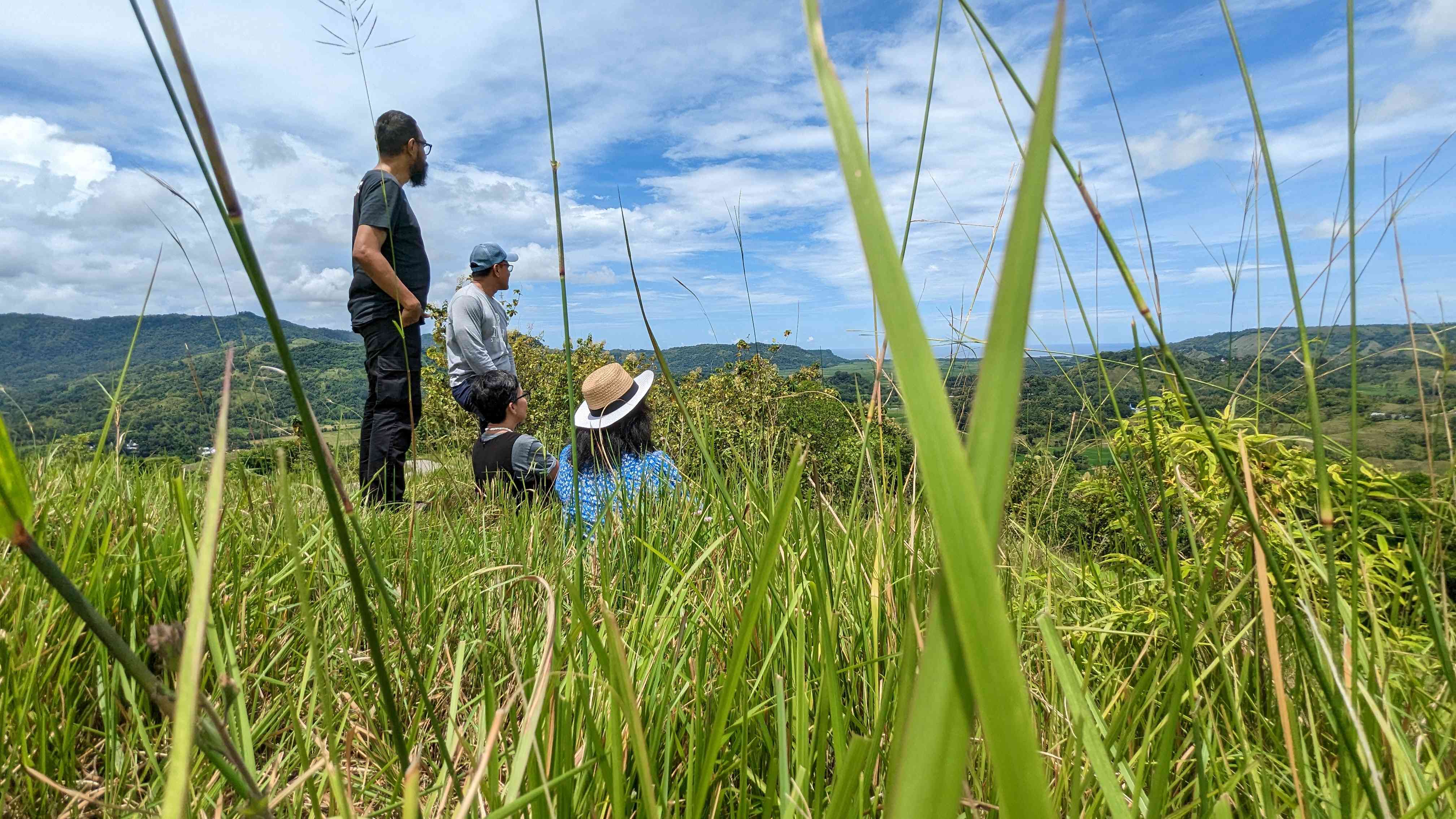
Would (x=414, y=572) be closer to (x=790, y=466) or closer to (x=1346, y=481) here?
(x=790, y=466)

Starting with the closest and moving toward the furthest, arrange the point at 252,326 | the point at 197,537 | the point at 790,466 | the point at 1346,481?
the point at 790,466 < the point at 197,537 < the point at 1346,481 < the point at 252,326

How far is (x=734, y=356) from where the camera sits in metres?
3.29

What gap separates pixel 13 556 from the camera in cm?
131

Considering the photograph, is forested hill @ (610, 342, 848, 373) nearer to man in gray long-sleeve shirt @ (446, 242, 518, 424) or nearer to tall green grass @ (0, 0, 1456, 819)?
tall green grass @ (0, 0, 1456, 819)

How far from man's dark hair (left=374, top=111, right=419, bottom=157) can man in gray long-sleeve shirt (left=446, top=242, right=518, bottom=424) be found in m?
1.10

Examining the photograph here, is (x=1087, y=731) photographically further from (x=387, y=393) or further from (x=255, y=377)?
(x=387, y=393)

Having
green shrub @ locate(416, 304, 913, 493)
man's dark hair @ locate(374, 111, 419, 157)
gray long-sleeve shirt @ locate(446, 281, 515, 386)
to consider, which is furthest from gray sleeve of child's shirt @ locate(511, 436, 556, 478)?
man's dark hair @ locate(374, 111, 419, 157)

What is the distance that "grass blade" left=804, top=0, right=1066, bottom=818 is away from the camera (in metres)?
0.20

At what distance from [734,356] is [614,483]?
119cm

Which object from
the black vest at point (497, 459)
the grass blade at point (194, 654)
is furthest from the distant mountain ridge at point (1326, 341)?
the black vest at point (497, 459)

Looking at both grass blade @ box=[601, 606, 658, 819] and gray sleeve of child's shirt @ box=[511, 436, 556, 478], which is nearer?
grass blade @ box=[601, 606, 658, 819]

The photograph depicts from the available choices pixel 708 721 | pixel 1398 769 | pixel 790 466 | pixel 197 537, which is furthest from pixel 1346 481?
pixel 197 537

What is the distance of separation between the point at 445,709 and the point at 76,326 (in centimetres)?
5197

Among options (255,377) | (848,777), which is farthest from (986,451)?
(255,377)
